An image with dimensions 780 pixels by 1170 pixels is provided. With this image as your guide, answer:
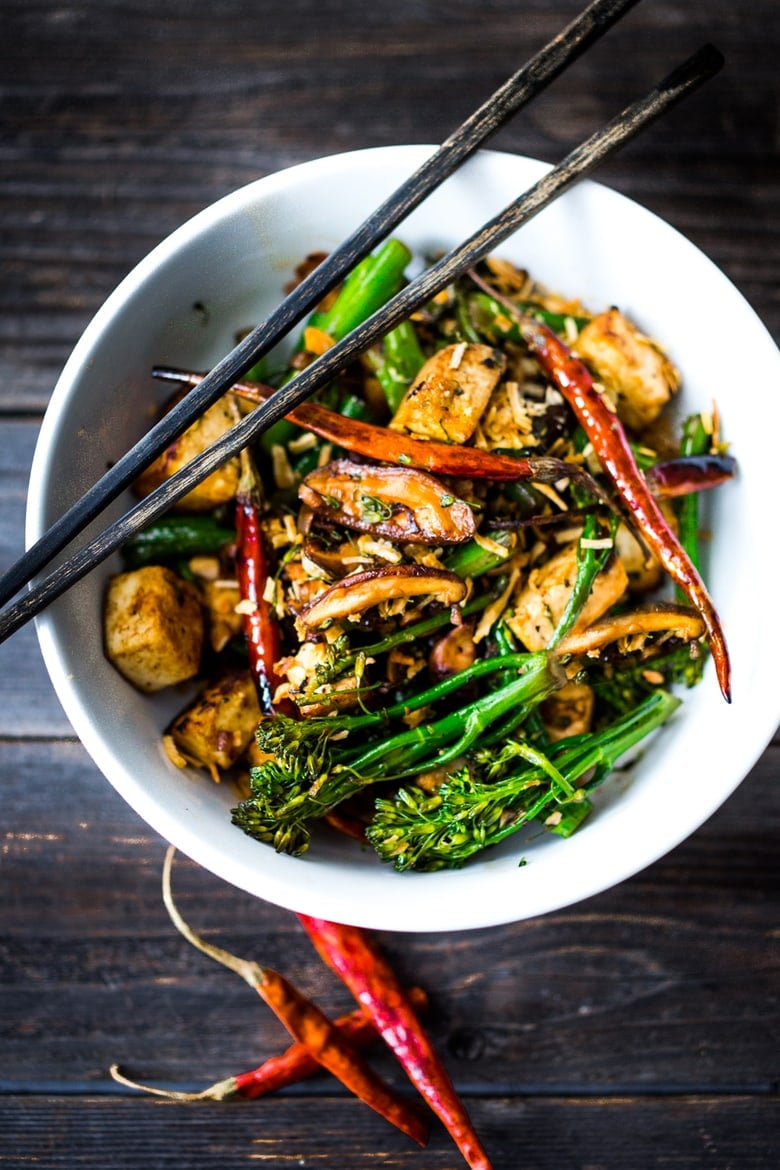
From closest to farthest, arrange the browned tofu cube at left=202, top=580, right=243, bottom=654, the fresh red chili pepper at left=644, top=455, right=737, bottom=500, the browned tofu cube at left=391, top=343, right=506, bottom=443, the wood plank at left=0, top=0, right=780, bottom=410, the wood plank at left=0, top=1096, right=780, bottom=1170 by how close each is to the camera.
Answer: the browned tofu cube at left=391, top=343, right=506, bottom=443 < the fresh red chili pepper at left=644, top=455, right=737, bottom=500 < the browned tofu cube at left=202, top=580, right=243, bottom=654 < the wood plank at left=0, top=1096, right=780, bottom=1170 < the wood plank at left=0, top=0, right=780, bottom=410

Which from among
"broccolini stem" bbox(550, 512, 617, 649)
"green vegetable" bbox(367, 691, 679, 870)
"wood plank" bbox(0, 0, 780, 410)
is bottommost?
"green vegetable" bbox(367, 691, 679, 870)

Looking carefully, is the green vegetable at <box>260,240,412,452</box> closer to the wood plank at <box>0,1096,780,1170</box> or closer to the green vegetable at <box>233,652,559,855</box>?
the green vegetable at <box>233,652,559,855</box>

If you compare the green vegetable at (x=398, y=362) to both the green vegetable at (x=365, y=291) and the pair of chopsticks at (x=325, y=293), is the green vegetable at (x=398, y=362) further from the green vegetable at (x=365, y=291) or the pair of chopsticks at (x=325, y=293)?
the pair of chopsticks at (x=325, y=293)

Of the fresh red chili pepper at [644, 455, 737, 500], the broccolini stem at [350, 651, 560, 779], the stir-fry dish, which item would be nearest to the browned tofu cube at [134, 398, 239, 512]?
the stir-fry dish

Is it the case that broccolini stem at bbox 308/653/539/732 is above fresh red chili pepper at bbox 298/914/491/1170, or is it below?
above

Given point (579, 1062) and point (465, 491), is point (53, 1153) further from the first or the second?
point (465, 491)

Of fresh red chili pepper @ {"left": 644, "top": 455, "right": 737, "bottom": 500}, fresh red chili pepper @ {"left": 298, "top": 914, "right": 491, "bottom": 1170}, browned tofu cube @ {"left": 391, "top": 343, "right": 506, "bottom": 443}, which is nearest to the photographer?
browned tofu cube @ {"left": 391, "top": 343, "right": 506, "bottom": 443}

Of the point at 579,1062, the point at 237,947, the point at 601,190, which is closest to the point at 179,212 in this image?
the point at 601,190
